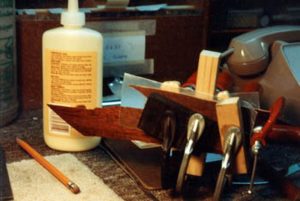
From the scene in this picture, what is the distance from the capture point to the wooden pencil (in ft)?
1.99

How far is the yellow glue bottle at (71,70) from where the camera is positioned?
691 millimetres

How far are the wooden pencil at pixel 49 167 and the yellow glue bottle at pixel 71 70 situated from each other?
0.04m

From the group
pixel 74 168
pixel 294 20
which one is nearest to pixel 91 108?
pixel 74 168

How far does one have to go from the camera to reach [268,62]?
78 centimetres

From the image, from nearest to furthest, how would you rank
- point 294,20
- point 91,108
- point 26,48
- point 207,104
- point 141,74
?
point 207,104
point 91,108
point 26,48
point 141,74
point 294,20

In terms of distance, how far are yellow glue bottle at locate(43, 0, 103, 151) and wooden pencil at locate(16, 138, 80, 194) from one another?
0.04m

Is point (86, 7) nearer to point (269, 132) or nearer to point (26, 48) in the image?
point (26, 48)

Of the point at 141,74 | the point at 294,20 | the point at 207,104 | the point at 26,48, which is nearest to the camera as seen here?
the point at 207,104

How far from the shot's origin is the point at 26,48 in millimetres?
885

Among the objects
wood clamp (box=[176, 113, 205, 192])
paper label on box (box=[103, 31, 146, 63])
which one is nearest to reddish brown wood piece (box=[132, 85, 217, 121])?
wood clamp (box=[176, 113, 205, 192])

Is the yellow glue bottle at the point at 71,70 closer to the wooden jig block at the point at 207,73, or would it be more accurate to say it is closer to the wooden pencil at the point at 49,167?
the wooden pencil at the point at 49,167

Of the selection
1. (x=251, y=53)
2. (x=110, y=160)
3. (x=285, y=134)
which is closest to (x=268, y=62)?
(x=251, y=53)

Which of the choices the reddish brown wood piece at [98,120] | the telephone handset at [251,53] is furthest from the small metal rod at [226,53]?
the reddish brown wood piece at [98,120]

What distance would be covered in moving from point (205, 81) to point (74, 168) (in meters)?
0.19
